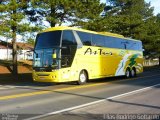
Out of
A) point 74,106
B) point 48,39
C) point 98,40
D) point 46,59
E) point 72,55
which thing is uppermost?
point 98,40

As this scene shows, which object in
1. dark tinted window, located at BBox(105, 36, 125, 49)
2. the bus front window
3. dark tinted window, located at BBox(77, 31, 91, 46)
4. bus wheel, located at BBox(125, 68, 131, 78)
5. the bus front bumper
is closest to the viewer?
the bus front bumper

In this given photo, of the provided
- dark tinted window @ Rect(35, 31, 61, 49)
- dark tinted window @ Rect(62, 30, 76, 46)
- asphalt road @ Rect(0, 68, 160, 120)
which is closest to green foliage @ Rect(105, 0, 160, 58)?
dark tinted window @ Rect(62, 30, 76, 46)

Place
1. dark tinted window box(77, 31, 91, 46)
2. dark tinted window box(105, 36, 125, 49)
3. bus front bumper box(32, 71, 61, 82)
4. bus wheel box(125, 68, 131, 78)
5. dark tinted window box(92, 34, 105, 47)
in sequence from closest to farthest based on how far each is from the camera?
bus front bumper box(32, 71, 61, 82) → dark tinted window box(77, 31, 91, 46) → dark tinted window box(92, 34, 105, 47) → dark tinted window box(105, 36, 125, 49) → bus wheel box(125, 68, 131, 78)

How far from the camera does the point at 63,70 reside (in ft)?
71.5

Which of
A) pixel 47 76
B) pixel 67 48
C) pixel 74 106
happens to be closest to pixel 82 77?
pixel 67 48

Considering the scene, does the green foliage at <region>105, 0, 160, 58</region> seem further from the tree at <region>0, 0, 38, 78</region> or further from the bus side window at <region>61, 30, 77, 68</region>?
the bus side window at <region>61, 30, 77, 68</region>

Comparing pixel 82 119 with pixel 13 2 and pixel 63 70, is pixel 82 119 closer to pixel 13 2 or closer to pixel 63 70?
pixel 63 70

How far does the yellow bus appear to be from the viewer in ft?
71.1

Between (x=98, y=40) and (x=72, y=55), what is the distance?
12.8ft

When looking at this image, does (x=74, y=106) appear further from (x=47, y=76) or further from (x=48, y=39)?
(x=48, y=39)

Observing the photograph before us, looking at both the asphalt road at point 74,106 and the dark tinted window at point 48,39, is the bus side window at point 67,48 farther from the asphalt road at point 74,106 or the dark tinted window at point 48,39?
the asphalt road at point 74,106

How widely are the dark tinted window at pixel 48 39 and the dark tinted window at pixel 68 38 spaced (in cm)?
34

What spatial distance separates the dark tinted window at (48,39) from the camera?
21789 mm

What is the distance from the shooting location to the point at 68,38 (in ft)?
72.9
